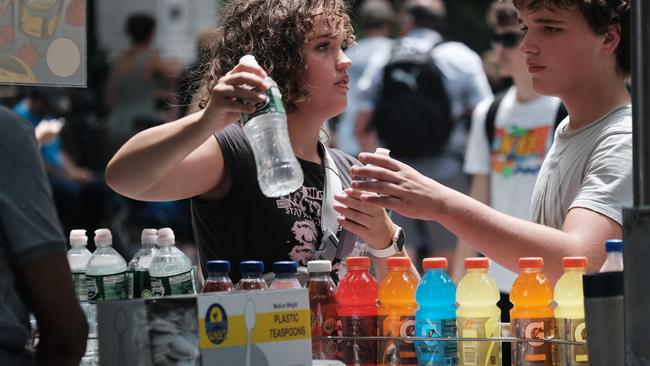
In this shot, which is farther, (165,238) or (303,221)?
(303,221)

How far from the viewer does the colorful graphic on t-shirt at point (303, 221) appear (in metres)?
3.55

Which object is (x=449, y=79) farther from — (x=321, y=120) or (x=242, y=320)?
(x=242, y=320)

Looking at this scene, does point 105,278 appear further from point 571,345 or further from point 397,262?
point 571,345

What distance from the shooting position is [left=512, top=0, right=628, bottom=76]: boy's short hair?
136 inches

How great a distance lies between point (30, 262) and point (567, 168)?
181 centimetres

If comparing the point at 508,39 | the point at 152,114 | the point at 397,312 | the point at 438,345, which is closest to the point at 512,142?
the point at 508,39

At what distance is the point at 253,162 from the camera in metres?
3.55

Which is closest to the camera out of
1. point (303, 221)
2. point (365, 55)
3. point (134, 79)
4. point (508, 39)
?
point (303, 221)

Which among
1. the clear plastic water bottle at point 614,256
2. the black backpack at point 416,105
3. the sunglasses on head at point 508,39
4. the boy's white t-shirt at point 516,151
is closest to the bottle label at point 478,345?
the clear plastic water bottle at point 614,256

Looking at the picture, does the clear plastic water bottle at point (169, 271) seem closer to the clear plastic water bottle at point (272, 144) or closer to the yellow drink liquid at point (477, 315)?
the clear plastic water bottle at point (272, 144)

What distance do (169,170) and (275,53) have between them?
610mm

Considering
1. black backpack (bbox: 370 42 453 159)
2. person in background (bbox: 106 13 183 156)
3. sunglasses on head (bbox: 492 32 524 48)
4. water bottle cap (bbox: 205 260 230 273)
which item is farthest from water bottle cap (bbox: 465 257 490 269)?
person in background (bbox: 106 13 183 156)

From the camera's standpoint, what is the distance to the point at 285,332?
9.13 feet

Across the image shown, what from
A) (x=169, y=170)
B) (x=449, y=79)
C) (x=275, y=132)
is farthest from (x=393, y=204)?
(x=449, y=79)
